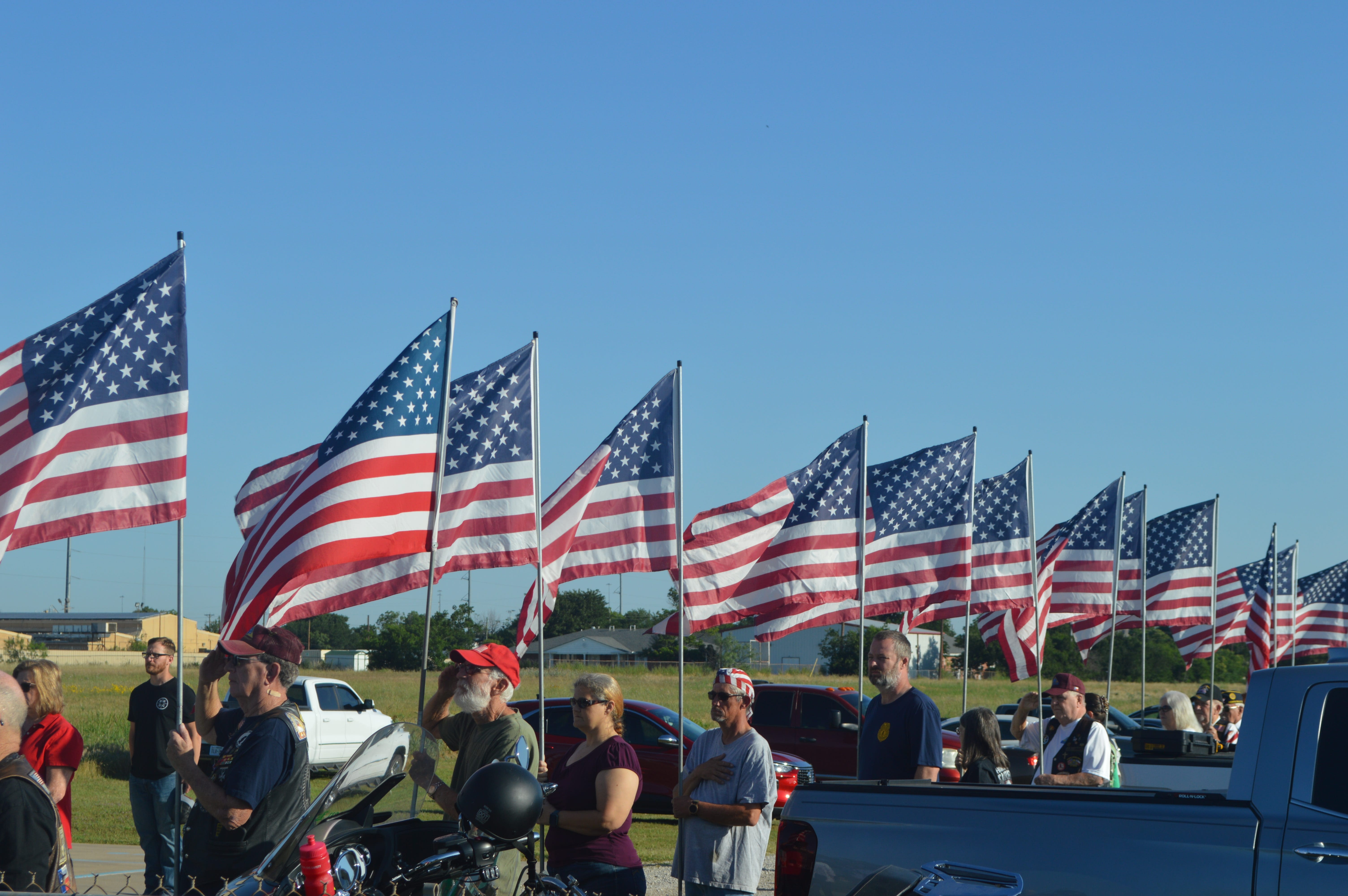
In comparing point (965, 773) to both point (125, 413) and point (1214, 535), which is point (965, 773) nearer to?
point (125, 413)

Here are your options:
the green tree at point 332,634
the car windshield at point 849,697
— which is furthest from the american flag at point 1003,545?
the green tree at point 332,634

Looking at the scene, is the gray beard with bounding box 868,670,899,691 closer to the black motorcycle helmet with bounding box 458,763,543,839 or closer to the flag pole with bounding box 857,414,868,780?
the black motorcycle helmet with bounding box 458,763,543,839

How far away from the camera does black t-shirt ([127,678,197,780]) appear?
30.7ft

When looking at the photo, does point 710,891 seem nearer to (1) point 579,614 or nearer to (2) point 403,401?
(2) point 403,401

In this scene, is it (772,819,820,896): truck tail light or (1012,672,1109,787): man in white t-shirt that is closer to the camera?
(772,819,820,896): truck tail light

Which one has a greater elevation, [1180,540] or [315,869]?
[1180,540]

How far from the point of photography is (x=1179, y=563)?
2411cm

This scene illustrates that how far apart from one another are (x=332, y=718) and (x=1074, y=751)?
14.8 meters

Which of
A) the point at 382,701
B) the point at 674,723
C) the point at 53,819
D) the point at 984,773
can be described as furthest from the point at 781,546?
the point at 382,701

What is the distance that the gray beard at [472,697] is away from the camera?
6.57 meters

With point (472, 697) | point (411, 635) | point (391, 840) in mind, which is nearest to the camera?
point (391, 840)

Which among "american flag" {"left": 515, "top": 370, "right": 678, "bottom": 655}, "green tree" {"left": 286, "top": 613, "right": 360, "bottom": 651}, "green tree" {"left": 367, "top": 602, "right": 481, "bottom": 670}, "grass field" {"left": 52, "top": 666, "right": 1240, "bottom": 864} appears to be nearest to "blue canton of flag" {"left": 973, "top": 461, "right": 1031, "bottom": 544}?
"grass field" {"left": 52, "top": 666, "right": 1240, "bottom": 864}

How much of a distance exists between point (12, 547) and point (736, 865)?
472 cm

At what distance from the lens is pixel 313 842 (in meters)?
3.25
